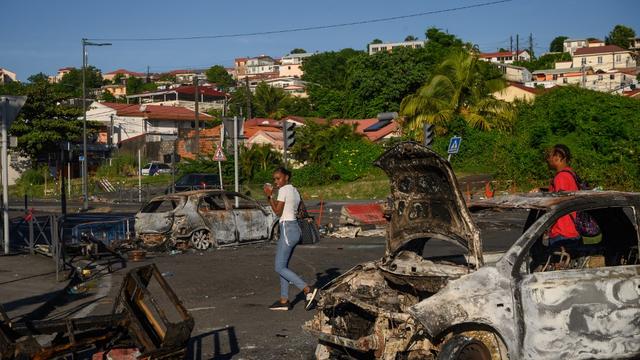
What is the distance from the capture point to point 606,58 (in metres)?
125

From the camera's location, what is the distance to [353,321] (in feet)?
22.2

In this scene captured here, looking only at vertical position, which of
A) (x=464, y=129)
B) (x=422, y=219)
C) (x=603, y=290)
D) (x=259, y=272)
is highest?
(x=464, y=129)

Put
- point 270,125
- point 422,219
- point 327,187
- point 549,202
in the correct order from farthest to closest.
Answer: point 270,125 < point 327,187 < point 422,219 < point 549,202

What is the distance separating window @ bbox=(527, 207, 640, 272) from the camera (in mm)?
6648

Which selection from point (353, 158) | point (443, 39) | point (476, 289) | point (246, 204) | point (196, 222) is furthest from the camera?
point (443, 39)

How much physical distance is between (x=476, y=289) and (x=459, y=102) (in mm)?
38799

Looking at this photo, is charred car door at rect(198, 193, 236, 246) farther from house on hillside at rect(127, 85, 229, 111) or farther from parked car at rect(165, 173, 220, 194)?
house on hillside at rect(127, 85, 229, 111)

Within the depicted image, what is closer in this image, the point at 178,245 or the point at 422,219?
the point at 422,219

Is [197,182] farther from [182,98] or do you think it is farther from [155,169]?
[182,98]

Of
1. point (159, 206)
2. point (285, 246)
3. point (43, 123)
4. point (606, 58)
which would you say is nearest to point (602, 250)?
point (285, 246)

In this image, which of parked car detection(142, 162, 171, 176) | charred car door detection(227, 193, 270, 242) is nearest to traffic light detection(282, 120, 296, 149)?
charred car door detection(227, 193, 270, 242)

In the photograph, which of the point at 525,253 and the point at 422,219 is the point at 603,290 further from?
the point at 422,219

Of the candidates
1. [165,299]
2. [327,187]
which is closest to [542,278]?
[165,299]

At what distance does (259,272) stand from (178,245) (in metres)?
3.92
